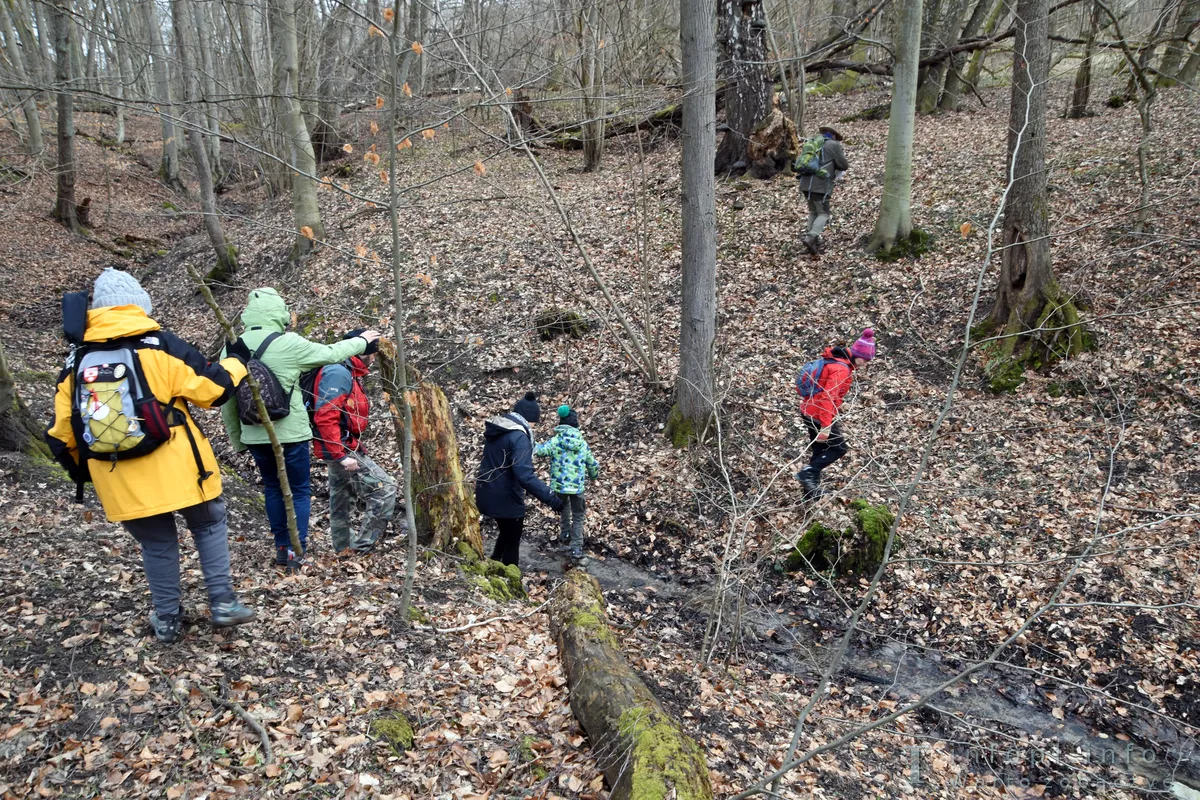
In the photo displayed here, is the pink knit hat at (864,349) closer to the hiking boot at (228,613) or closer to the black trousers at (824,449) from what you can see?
the black trousers at (824,449)

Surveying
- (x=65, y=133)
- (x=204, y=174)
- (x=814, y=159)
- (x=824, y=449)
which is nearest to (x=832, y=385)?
(x=824, y=449)

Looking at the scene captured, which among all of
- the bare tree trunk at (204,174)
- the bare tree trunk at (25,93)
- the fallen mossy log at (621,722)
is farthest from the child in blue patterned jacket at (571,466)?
the bare tree trunk at (25,93)

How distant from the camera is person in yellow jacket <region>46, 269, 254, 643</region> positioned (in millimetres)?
3287

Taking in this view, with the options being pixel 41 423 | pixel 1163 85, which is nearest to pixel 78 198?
pixel 41 423

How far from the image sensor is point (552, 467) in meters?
7.01

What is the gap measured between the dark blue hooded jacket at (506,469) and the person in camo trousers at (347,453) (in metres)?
0.85

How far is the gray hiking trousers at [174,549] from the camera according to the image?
11.6 ft

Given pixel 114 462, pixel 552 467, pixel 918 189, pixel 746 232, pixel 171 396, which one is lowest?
pixel 552 467

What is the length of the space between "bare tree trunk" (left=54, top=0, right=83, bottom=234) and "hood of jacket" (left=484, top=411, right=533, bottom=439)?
10.0 meters

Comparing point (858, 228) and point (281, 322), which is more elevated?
point (858, 228)

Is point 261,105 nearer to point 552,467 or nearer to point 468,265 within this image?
point 468,265

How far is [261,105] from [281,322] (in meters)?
13.3

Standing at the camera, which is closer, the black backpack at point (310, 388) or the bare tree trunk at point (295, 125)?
the black backpack at point (310, 388)

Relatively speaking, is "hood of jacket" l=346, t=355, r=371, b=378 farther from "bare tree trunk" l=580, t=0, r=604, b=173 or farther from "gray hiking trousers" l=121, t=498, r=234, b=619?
"bare tree trunk" l=580, t=0, r=604, b=173
